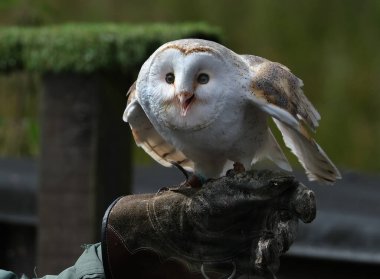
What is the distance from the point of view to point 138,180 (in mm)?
6023

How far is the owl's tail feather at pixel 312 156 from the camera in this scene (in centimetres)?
323

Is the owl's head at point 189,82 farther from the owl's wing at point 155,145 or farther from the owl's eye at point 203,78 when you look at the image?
the owl's wing at point 155,145

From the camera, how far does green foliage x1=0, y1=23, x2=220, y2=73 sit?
510 centimetres

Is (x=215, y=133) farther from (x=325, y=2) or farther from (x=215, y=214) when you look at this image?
(x=325, y=2)

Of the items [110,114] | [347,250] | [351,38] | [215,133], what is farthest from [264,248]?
[351,38]

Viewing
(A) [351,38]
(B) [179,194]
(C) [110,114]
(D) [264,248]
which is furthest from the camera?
(A) [351,38]

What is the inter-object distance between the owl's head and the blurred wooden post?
2055 mm

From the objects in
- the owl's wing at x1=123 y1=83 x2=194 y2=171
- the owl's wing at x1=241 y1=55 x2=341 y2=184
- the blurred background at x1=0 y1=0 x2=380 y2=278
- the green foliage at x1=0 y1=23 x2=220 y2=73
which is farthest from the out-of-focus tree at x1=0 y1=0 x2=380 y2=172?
the owl's wing at x1=241 y1=55 x2=341 y2=184

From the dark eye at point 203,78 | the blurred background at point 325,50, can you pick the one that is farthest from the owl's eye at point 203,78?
the blurred background at point 325,50

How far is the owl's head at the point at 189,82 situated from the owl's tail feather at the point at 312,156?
0.21 metres

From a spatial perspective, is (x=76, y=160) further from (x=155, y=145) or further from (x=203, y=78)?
(x=203, y=78)

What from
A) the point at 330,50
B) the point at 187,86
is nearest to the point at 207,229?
the point at 187,86

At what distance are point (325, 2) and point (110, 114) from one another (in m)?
3.17

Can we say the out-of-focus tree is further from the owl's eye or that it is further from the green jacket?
the green jacket
